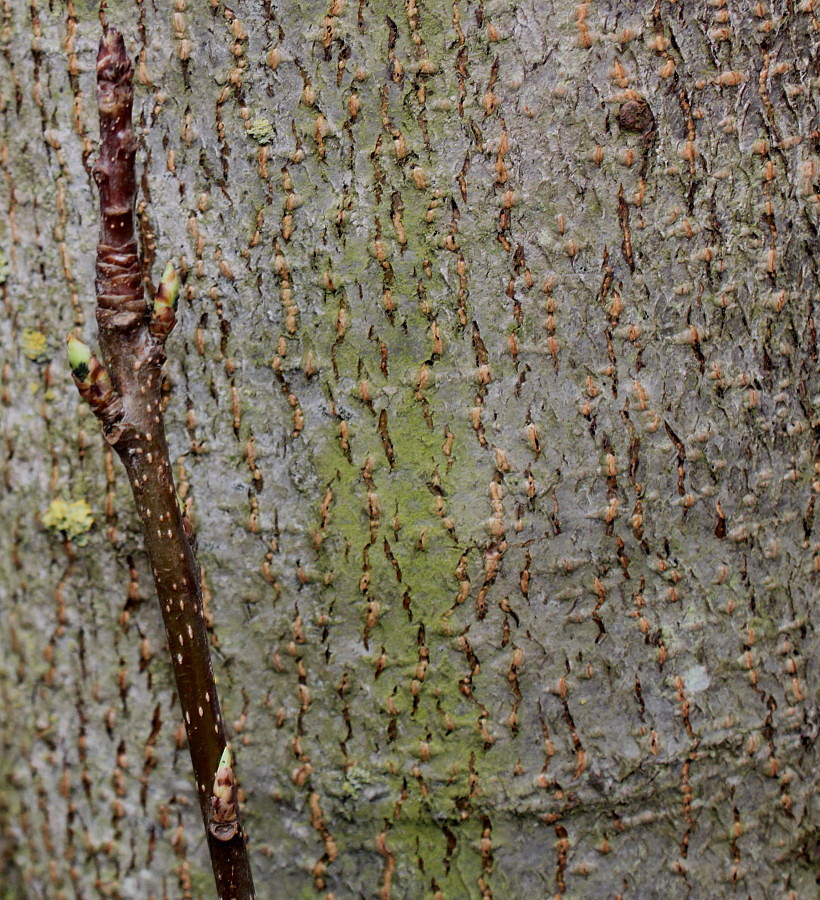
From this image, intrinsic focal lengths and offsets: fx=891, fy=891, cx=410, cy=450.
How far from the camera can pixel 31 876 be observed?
109 cm

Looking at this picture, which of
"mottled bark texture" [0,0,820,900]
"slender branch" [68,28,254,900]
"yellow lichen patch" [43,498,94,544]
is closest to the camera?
"slender branch" [68,28,254,900]

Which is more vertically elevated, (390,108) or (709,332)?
(390,108)

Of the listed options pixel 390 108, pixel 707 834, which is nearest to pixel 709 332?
pixel 390 108

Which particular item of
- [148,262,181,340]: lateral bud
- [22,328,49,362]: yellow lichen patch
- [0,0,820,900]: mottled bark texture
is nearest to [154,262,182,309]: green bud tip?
[148,262,181,340]: lateral bud

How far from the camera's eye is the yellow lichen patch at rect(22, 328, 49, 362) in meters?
0.97

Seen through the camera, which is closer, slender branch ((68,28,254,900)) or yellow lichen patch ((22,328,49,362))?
slender branch ((68,28,254,900))

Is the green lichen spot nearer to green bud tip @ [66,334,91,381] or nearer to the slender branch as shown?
the slender branch

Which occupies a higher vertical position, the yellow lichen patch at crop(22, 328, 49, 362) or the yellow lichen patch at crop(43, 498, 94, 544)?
the yellow lichen patch at crop(22, 328, 49, 362)

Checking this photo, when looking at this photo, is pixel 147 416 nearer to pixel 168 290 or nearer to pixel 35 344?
pixel 168 290

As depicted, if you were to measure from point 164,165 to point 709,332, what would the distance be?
58cm

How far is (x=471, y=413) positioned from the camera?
35.6 inches

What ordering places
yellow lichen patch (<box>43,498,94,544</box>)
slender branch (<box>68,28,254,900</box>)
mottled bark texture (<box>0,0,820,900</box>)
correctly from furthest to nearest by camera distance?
yellow lichen patch (<box>43,498,94,544</box>), mottled bark texture (<box>0,0,820,900</box>), slender branch (<box>68,28,254,900</box>)

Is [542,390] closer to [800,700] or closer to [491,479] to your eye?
[491,479]

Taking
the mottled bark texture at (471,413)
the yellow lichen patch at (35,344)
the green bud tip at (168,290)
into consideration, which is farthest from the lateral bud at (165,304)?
the yellow lichen patch at (35,344)
